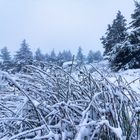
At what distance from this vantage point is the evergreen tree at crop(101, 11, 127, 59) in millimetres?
33875

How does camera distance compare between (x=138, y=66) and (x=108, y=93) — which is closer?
(x=108, y=93)

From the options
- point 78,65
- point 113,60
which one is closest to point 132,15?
point 113,60

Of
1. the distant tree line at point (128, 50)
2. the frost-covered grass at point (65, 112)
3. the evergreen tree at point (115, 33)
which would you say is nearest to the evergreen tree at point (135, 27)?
the distant tree line at point (128, 50)

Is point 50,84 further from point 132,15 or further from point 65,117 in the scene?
point 132,15

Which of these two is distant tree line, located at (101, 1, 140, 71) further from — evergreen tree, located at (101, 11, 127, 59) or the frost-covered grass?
the frost-covered grass

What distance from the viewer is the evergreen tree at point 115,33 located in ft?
111

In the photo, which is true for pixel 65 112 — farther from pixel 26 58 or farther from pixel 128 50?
pixel 128 50

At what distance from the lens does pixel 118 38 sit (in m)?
33.8

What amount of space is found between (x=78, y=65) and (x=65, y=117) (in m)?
0.77

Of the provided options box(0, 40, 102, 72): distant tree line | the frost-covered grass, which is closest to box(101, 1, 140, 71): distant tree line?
box(0, 40, 102, 72): distant tree line

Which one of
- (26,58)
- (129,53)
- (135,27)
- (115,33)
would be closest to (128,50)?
(129,53)

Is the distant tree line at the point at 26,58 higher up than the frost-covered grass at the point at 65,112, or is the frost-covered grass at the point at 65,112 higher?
the distant tree line at the point at 26,58

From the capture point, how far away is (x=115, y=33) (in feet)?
113

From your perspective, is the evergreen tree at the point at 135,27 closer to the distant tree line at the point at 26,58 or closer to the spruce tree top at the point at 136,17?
the spruce tree top at the point at 136,17
